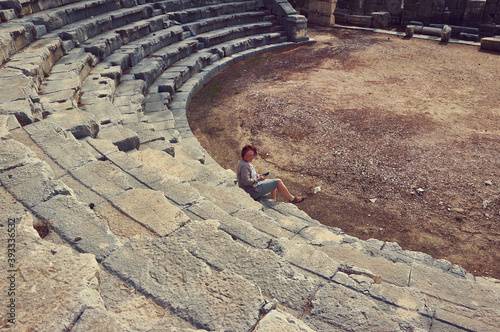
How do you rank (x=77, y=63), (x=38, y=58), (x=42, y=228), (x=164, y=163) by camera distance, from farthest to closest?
(x=77, y=63), (x=38, y=58), (x=164, y=163), (x=42, y=228)

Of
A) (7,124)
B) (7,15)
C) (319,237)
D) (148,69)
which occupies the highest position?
(7,15)

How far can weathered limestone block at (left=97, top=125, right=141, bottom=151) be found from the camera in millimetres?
6590

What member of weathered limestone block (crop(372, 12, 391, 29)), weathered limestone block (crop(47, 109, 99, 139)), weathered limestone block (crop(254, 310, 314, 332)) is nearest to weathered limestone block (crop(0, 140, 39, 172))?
weathered limestone block (crop(47, 109, 99, 139))

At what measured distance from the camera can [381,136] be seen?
9250 mm

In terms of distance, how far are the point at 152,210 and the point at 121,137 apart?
2968 millimetres

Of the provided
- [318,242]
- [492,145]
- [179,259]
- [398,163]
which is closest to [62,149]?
[179,259]

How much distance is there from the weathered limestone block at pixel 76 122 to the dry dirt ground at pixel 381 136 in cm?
310

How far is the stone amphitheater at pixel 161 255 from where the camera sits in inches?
112

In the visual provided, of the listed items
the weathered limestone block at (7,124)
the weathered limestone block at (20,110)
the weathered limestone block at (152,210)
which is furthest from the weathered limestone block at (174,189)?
the weathered limestone block at (20,110)

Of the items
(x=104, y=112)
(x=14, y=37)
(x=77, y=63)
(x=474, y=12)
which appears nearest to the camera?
(x=104, y=112)

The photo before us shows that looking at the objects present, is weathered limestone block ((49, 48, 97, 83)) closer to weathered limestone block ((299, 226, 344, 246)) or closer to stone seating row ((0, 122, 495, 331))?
stone seating row ((0, 122, 495, 331))

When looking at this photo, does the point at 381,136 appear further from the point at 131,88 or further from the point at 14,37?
the point at 14,37

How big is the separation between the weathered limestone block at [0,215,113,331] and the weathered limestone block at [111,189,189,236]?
809mm

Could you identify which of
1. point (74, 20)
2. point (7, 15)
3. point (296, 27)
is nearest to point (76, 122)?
point (7, 15)
